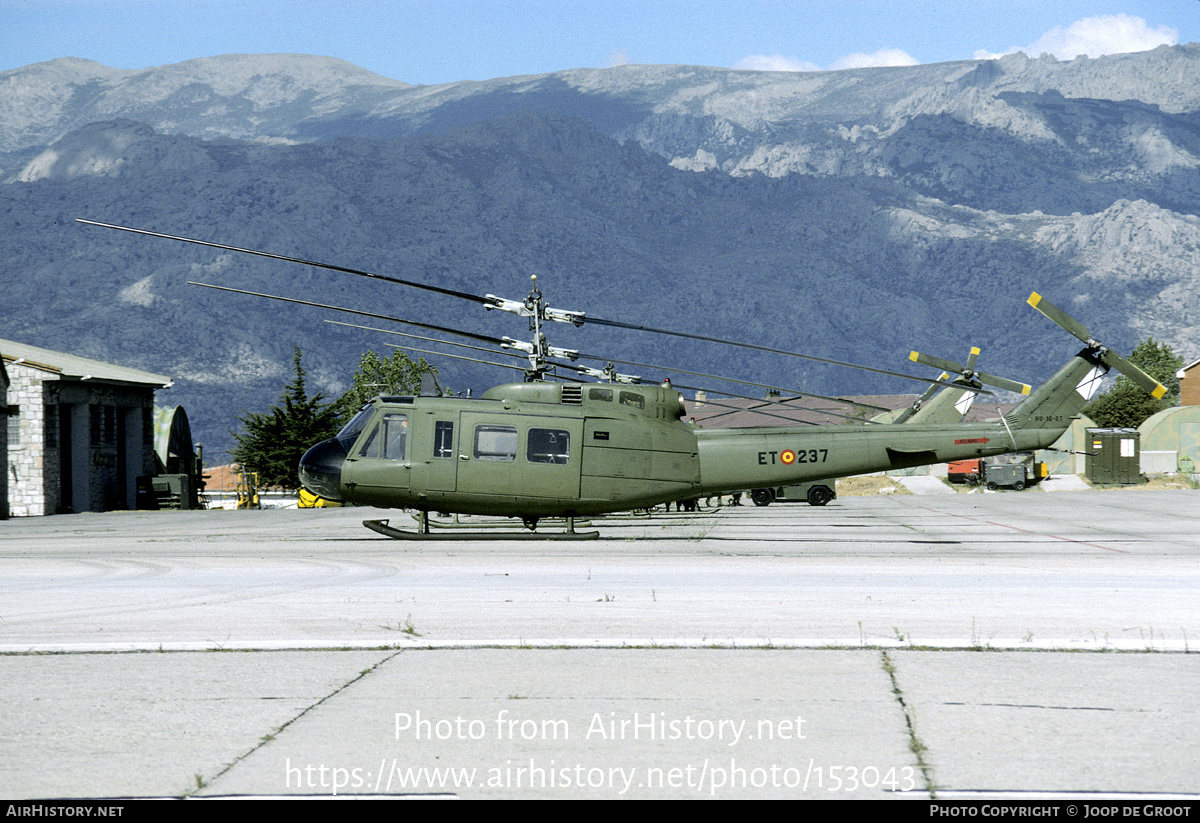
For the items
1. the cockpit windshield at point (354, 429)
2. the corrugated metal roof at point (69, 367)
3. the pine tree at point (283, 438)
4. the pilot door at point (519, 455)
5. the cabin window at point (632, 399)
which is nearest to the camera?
the pilot door at point (519, 455)

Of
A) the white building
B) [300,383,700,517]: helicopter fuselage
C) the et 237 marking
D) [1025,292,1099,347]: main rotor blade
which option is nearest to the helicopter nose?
[300,383,700,517]: helicopter fuselage

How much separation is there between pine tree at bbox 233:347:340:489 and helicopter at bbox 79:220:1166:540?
2325 inches

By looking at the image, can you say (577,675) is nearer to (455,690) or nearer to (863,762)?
(455,690)

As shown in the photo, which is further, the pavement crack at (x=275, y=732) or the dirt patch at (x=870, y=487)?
the dirt patch at (x=870, y=487)

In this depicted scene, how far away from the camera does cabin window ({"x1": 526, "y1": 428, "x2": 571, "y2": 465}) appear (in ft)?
69.7

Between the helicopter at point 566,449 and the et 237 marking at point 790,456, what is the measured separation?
2 centimetres

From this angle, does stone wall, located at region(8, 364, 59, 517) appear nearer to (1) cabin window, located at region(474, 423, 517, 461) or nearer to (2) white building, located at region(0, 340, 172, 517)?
(2) white building, located at region(0, 340, 172, 517)

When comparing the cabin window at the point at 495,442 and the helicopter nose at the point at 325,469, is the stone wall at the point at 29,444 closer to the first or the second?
the helicopter nose at the point at 325,469

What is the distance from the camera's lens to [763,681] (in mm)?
7699

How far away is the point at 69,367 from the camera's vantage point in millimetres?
55125

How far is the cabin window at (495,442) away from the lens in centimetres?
2117

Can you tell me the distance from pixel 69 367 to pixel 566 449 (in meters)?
42.2

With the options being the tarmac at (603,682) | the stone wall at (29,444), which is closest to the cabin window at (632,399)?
the tarmac at (603,682)
